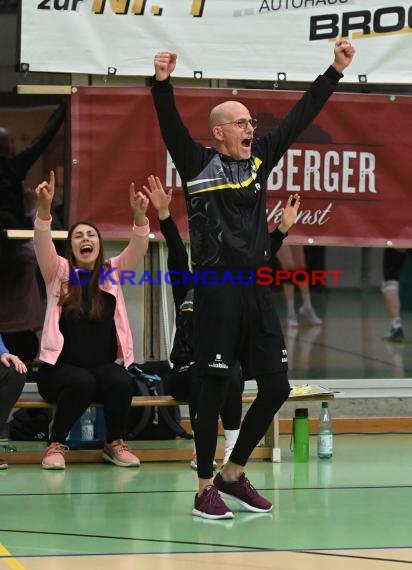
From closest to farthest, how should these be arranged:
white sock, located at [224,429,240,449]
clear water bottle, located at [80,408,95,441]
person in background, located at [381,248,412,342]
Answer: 1. white sock, located at [224,429,240,449]
2. clear water bottle, located at [80,408,95,441]
3. person in background, located at [381,248,412,342]

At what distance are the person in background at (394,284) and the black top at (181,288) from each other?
4051 millimetres

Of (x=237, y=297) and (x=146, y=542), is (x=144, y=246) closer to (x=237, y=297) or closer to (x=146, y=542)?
(x=237, y=297)

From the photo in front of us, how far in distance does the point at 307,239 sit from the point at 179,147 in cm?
281

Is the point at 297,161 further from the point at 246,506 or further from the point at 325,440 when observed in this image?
the point at 246,506

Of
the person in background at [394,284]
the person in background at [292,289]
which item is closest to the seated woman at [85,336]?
the person in background at [394,284]

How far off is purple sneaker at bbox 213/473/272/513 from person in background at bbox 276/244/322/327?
21.9 ft

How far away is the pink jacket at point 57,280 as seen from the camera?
22.7 feet

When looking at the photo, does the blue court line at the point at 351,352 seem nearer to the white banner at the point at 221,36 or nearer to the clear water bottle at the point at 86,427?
the white banner at the point at 221,36

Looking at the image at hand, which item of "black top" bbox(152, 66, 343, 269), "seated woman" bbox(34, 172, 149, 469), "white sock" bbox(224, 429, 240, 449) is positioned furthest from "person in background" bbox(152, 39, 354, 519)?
"seated woman" bbox(34, 172, 149, 469)

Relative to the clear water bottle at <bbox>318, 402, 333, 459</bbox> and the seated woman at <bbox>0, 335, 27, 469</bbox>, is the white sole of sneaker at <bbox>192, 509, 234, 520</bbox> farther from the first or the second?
the clear water bottle at <bbox>318, 402, 333, 459</bbox>

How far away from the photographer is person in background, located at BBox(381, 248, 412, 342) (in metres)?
10.8

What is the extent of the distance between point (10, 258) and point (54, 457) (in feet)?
5.27

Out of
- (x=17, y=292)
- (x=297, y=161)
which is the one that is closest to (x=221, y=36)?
(x=297, y=161)

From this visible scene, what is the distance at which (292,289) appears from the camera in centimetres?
1342
